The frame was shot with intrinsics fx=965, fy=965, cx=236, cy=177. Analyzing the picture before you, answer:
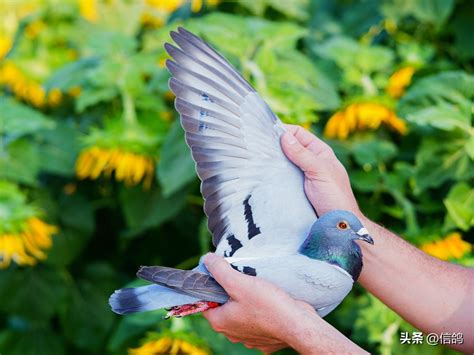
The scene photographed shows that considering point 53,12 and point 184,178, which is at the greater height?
point 53,12

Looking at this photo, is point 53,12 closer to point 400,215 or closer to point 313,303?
point 400,215

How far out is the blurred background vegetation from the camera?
1806 millimetres

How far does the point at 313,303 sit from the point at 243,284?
9 centimetres

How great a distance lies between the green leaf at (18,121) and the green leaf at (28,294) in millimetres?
322

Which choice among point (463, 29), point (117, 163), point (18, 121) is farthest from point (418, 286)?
point (18, 121)

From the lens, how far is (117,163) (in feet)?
6.35

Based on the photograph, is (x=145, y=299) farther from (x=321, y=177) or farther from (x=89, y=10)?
(x=89, y=10)

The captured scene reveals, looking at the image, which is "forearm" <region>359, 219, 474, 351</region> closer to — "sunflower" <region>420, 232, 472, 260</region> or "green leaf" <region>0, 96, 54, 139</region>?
"sunflower" <region>420, 232, 472, 260</region>

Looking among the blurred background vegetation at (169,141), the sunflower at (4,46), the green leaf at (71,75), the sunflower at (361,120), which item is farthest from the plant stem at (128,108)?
the sunflower at (4,46)

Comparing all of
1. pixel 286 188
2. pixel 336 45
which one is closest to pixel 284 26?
pixel 336 45

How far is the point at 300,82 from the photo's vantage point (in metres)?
1.89

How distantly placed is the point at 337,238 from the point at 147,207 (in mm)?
971

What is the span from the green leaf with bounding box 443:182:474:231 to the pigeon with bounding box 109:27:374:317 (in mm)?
523

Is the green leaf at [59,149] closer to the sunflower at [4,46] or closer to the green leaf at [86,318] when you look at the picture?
the green leaf at [86,318]
